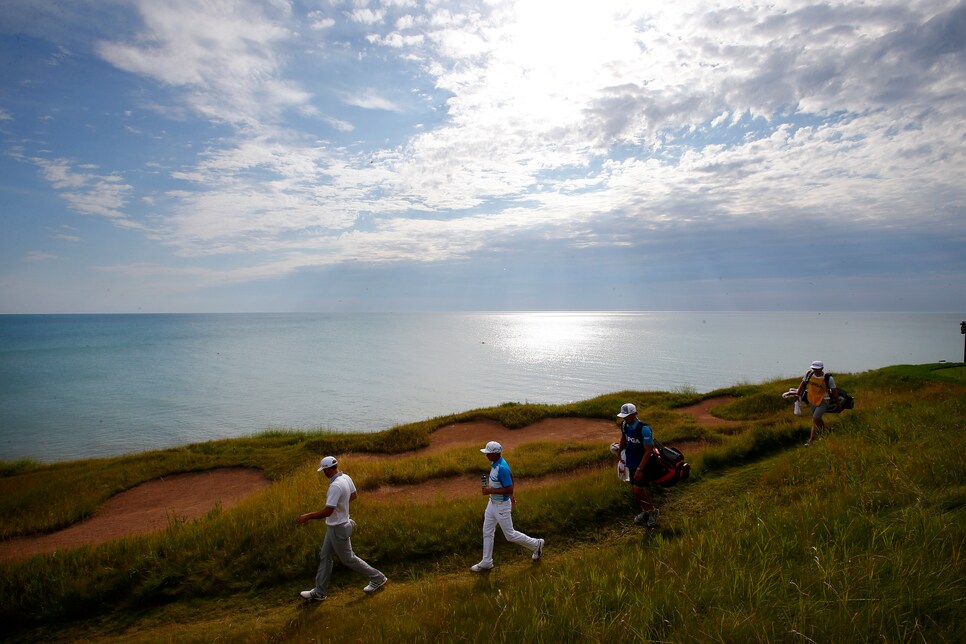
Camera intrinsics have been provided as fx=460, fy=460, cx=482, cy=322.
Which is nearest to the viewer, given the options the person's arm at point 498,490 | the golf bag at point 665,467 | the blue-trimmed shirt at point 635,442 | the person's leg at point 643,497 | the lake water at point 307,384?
the person's arm at point 498,490

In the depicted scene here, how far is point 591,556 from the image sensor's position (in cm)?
755

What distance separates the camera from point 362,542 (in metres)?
10.2

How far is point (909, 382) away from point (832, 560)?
72.8 ft

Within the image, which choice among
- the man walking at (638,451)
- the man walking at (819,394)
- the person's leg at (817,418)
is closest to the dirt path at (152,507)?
the man walking at (638,451)

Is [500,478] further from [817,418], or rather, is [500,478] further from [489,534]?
[817,418]

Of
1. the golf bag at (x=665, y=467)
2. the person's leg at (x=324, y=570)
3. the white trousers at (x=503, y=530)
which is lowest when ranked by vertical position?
the person's leg at (x=324, y=570)

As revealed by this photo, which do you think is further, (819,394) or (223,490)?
(223,490)

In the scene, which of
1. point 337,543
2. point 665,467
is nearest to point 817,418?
point 665,467

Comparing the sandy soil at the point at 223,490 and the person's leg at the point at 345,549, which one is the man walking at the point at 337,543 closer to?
the person's leg at the point at 345,549

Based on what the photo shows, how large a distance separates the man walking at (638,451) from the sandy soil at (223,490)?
446 cm

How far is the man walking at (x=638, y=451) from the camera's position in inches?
352

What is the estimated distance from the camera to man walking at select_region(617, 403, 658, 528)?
8953mm

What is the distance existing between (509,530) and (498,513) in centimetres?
37

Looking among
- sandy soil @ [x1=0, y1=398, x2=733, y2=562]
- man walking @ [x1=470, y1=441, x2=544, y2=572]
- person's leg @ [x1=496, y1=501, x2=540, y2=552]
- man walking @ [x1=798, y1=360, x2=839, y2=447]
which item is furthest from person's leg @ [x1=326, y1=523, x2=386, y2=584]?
man walking @ [x1=798, y1=360, x2=839, y2=447]
